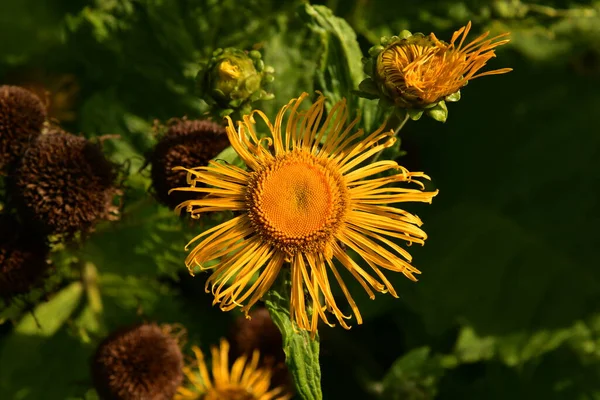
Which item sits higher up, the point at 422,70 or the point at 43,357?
the point at 422,70

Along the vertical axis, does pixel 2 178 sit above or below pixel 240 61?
below

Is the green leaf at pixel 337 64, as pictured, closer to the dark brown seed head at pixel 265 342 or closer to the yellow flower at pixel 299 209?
the yellow flower at pixel 299 209

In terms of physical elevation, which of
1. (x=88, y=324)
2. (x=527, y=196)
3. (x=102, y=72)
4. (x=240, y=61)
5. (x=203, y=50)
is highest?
(x=527, y=196)

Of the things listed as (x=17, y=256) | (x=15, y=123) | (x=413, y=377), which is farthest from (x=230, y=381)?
(x=15, y=123)

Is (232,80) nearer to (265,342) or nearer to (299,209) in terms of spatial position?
(299,209)

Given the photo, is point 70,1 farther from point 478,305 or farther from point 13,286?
point 478,305

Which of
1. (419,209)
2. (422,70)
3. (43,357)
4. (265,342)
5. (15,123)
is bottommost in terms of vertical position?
(43,357)

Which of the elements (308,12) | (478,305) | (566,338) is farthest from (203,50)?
(566,338)
